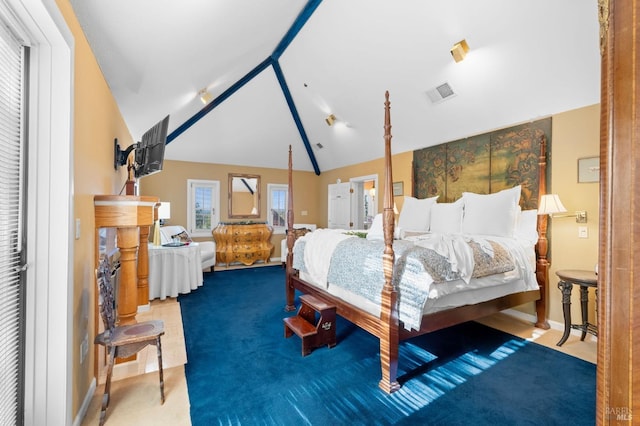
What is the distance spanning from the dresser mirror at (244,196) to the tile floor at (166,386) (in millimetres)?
3829

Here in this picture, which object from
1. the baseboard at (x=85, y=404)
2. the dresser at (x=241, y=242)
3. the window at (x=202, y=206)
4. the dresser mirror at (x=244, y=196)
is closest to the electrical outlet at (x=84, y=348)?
the baseboard at (x=85, y=404)

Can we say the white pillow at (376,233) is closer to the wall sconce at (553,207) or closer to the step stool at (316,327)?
the step stool at (316,327)

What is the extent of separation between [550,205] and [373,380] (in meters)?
2.49

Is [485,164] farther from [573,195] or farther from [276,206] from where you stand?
[276,206]

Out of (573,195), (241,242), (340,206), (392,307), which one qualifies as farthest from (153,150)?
(340,206)

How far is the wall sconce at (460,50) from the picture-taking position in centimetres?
294

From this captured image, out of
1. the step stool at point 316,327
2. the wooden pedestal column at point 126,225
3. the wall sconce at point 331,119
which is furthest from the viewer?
the wall sconce at point 331,119

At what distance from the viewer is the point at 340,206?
6.71m

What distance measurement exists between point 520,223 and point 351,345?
2.40 metres

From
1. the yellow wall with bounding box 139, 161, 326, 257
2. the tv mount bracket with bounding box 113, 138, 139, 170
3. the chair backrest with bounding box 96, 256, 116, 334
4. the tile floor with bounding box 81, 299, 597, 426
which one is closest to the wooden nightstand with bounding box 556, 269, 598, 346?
the tile floor with bounding box 81, 299, 597, 426

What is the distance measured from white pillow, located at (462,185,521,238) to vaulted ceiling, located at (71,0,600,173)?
101cm

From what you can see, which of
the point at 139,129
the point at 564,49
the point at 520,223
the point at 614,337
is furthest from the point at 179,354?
the point at 564,49

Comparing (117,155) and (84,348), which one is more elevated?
(117,155)

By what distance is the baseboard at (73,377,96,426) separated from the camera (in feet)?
5.55
